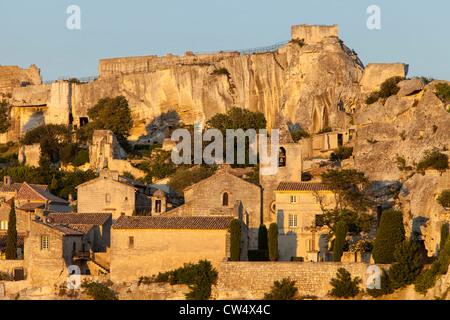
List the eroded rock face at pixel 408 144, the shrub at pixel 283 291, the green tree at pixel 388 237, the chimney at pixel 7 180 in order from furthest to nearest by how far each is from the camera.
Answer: the chimney at pixel 7 180 → the eroded rock face at pixel 408 144 → the green tree at pixel 388 237 → the shrub at pixel 283 291

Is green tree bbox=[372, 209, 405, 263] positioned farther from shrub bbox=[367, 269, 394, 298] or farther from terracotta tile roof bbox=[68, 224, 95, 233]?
terracotta tile roof bbox=[68, 224, 95, 233]

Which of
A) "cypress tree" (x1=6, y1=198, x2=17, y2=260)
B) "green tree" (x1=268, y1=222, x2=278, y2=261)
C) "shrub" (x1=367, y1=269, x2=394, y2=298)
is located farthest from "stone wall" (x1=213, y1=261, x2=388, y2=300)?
"cypress tree" (x1=6, y1=198, x2=17, y2=260)

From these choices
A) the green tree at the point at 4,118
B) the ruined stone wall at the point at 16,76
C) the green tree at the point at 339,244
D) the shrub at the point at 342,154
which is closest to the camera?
the green tree at the point at 339,244

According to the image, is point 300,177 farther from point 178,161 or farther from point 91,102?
point 91,102

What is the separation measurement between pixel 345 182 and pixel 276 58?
117ft

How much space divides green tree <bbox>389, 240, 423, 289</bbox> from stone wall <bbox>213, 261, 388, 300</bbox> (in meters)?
0.82

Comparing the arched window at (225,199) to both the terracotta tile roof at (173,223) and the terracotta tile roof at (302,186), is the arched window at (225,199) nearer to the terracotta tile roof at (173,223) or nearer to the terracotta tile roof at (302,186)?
the terracotta tile roof at (302,186)

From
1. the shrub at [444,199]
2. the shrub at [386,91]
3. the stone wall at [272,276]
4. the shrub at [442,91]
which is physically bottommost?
the stone wall at [272,276]

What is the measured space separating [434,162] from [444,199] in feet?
20.5

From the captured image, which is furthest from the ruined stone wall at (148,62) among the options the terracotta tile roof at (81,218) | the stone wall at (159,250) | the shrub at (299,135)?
the stone wall at (159,250)

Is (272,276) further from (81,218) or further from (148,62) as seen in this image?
(148,62)

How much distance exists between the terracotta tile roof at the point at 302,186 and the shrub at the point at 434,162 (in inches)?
269

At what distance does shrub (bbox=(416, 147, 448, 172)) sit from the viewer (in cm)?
5281

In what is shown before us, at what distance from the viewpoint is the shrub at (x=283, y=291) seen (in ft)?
139
